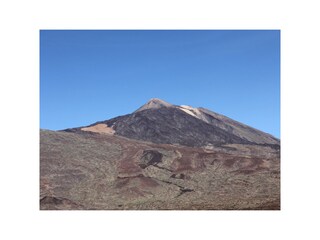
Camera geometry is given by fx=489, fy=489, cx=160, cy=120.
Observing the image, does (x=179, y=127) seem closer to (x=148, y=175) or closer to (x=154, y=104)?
(x=154, y=104)

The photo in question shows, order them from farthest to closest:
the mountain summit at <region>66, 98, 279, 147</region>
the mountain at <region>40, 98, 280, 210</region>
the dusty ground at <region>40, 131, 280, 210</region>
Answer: the mountain summit at <region>66, 98, 279, 147</region> → the mountain at <region>40, 98, 280, 210</region> → the dusty ground at <region>40, 131, 280, 210</region>

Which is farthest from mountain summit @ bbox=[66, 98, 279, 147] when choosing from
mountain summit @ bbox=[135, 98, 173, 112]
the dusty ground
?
the dusty ground

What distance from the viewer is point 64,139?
27.4 meters

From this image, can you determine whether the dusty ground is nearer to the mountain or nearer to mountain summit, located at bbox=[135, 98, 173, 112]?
the mountain

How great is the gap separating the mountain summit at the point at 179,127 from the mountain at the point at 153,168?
0.07m

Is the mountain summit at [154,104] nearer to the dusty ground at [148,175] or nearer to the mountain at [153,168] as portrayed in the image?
the mountain at [153,168]

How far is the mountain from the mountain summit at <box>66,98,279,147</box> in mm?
68

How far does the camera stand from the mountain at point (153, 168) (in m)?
22.6

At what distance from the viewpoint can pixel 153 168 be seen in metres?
26.0

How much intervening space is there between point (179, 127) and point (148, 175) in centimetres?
854

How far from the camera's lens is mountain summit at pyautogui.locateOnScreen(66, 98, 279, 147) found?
3142 cm
